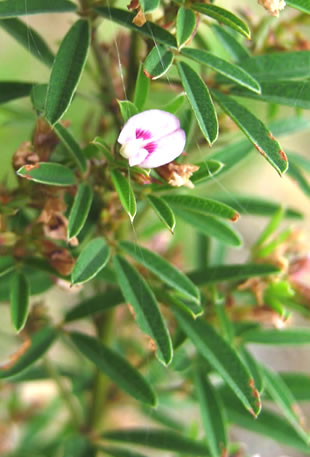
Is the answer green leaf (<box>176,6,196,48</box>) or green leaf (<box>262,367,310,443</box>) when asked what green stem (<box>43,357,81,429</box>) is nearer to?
green leaf (<box>262,367,310,443</box>)

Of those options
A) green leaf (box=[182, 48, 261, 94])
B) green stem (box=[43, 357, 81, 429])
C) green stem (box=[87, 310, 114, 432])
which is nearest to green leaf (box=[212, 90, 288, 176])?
green leaf (box=[182, 48, 261, 94])

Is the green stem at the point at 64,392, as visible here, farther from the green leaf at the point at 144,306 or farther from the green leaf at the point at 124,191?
the green leaf at the point at 124,191

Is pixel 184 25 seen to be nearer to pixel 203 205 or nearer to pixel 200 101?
pixel 200 101

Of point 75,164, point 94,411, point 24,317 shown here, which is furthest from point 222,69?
point 94,411

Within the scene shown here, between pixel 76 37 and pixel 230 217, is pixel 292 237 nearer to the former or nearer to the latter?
pixel 230 217

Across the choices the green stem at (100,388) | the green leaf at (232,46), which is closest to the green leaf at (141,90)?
the green leaf at (232,46)

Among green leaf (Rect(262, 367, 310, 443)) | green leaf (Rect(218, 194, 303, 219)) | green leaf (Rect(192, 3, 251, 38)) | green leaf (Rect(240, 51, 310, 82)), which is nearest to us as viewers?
green leaf (Rect(192, 3, 251, 38))

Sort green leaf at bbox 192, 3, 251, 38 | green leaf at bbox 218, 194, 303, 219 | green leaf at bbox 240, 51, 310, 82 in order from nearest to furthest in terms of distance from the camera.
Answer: green leaf at bbox 192, 3, 251, 38
green leaf at bbox 240, 51, 310, 82
green leaf at bbox 218, 194, 303, 219
